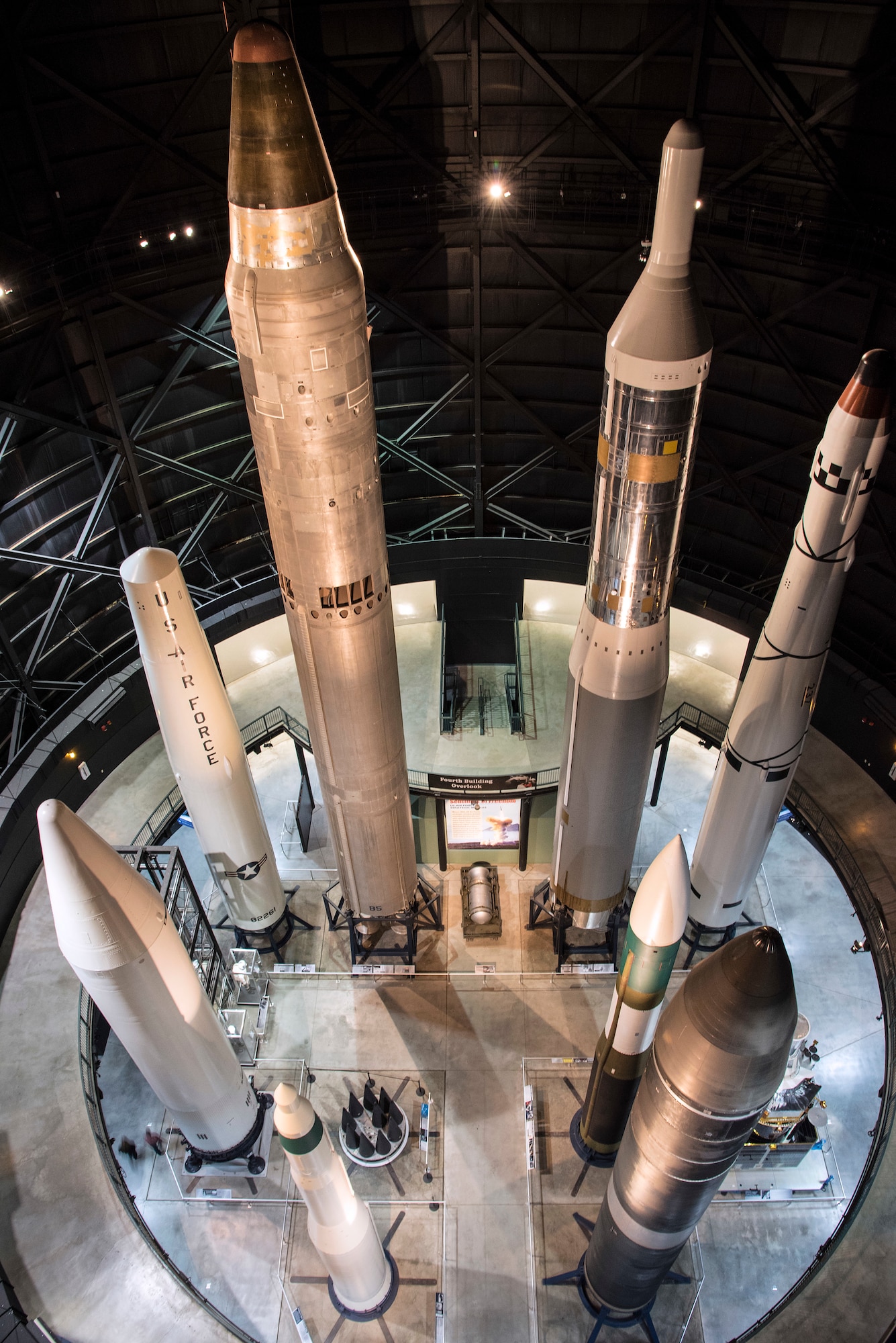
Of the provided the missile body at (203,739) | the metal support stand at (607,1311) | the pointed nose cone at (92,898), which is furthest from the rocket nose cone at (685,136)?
the metal support stand at (607,1311)

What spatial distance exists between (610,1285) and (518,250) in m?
18.3

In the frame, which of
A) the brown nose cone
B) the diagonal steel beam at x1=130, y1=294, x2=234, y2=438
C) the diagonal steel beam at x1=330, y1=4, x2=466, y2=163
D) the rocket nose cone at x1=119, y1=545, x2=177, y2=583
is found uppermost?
the diagonal steel beam at x1=330, y1=4, x2=466, y2=163

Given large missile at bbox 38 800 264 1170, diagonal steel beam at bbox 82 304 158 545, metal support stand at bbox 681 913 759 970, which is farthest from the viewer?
metal support stand at bbox 681 913 759 970

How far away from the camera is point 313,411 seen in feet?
35.7

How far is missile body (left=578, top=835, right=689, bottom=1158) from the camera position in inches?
437

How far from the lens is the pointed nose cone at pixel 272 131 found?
895 centimetres

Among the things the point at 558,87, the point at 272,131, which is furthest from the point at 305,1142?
the point at 558,87

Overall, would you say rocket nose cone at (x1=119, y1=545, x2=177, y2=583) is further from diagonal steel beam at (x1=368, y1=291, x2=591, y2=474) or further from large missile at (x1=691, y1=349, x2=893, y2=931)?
diagonal steel beam at (x1=368, y1=291, x2=591, y2=474)

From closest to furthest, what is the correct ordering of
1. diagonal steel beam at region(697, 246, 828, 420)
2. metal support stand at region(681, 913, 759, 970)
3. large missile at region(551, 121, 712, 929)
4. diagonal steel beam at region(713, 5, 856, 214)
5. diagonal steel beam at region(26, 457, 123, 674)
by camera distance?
large missile at region(551, 121, 712, 929) → diagonal steel beam at region(713, 5, 856, 214) → metal support stand at region(681, 913, 759, 970) → diagonal steel beam at region(697, 246, 828, 420) → diagonal steel beam at region(26, 457, 123, 674)

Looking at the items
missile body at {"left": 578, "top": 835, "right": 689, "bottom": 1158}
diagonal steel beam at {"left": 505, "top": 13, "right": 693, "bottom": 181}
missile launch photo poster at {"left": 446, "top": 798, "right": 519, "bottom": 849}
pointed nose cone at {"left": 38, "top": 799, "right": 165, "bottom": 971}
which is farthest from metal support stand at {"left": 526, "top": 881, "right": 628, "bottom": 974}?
diagonal steel beam at {"left": 505, "top": 13, "right": 693, "bottom": 181}

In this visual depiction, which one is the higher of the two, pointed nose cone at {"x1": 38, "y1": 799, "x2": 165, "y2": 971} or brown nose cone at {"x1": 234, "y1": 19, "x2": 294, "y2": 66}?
brown nose cone at {"x1": 234, "y1": 19, "x2": 294, "y2": 66}

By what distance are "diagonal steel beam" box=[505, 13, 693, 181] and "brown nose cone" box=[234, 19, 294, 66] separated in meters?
10.7

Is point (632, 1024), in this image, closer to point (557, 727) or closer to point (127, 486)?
point (557, 727)

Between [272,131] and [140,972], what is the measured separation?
9.78 metres
